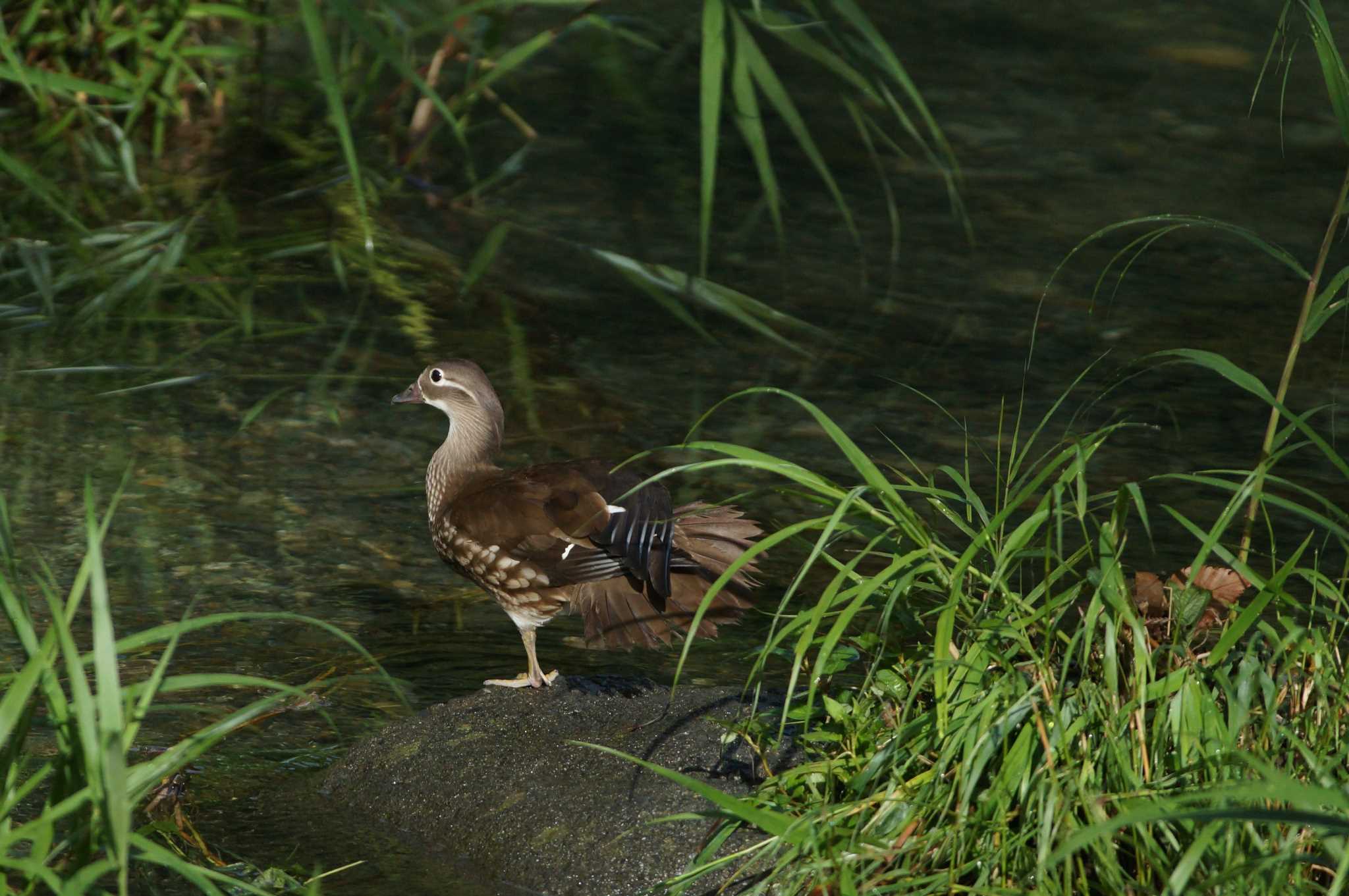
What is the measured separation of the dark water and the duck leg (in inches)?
10.4

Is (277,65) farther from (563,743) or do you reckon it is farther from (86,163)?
(563,743)

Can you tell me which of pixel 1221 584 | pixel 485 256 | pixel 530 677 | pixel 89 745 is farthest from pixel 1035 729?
pixel 485 256

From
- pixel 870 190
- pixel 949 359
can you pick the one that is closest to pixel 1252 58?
pixel 870 190

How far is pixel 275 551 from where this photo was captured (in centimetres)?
536

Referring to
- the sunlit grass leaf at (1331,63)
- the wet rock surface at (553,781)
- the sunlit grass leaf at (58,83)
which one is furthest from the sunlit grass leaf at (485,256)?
the sunlit grass leaf at (1331,63)

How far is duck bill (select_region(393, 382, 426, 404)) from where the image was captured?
5.21 meters

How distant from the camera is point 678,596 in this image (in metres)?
4.20

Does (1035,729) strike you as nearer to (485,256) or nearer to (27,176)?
(27,176)

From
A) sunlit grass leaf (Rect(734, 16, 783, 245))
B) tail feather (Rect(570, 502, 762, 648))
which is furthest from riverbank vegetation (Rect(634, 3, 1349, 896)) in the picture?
sunlit grass leaf (Rect(734, 16, 783, 245))

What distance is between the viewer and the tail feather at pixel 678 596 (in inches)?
163

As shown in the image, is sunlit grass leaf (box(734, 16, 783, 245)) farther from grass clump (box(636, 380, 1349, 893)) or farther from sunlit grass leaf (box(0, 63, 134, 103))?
sunlit grass leaf (box(0, 63, 134, 103))

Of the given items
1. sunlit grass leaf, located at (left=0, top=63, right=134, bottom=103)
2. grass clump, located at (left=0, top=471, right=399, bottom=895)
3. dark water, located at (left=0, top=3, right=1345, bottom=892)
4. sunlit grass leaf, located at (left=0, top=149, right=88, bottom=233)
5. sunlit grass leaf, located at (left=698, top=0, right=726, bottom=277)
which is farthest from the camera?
dark water, located at (left=0, top=3, right=1345, bottom=892)

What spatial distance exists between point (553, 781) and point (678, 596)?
0.67 metres

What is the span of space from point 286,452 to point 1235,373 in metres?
3.71
